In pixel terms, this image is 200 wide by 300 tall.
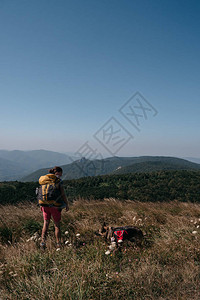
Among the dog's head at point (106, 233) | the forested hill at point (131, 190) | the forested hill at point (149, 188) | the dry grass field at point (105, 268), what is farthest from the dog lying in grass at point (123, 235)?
the forested hill at point (149, 188)

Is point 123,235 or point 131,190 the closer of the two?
point 123,235

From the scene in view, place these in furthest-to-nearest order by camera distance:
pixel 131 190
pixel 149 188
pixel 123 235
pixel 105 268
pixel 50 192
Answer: pixel 149 188 < pixel 131 190 < pixel 50 192 < pixel 123 235 < pixel 105 268

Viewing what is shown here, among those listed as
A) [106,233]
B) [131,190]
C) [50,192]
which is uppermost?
[50,192]

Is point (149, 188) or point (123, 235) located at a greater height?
point (123, 235)

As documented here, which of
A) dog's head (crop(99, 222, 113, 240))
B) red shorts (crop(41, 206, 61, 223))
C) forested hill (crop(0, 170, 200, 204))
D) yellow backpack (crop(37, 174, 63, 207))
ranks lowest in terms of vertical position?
forested hill (crop(0, 170, 200, 204))

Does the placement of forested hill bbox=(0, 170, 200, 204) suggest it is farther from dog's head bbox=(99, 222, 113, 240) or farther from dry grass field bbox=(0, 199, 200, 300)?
dry grass field bbox=(0, 199, 200, 300)

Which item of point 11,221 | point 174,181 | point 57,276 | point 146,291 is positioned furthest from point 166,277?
point 174,181

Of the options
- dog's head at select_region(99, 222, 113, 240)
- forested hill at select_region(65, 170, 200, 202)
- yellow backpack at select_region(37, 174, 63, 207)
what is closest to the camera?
dog's head at select_region(99, 222, 113, 240)

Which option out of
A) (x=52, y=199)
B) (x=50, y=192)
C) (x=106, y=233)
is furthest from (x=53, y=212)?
(x=106, y=233)

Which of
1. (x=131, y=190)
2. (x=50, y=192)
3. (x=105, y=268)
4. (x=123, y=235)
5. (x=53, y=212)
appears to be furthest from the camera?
(x=131, y=190)

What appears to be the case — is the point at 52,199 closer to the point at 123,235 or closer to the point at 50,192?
the point at 50,192

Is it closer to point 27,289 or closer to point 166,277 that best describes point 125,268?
point 166,277

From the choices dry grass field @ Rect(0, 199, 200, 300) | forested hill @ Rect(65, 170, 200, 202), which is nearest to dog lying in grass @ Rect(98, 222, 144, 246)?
dry grass field @ Rect(0, 199, 200, 300)

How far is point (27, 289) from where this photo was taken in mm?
2070
